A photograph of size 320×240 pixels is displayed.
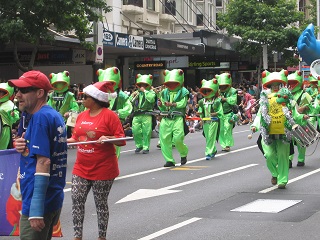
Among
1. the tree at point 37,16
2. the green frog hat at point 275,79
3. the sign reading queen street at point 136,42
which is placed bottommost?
the green frog hat at point 275,79

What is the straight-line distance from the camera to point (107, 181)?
845 centimetres

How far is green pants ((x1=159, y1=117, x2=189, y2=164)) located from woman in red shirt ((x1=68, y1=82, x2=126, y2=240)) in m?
8.69

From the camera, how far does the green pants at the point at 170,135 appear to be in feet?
56.5

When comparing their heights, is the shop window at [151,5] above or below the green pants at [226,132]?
above

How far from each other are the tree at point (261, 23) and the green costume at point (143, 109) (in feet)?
84.1

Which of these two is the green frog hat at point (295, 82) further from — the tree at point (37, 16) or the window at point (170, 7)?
the window at point (170, 7)

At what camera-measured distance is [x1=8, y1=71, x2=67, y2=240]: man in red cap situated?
5.92 meters

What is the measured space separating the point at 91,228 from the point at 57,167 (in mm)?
4028

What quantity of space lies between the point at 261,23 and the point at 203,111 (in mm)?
28377

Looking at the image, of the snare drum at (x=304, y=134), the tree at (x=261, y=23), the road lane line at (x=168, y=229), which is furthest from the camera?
the tree at (x=261, y=23)

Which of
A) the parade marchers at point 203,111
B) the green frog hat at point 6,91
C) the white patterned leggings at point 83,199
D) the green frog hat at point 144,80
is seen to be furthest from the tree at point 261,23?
the white patterned leggings at point 83,199

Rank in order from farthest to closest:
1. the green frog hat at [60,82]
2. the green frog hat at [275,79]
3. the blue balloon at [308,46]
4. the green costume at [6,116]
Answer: the green frog hat at [60,82] → the green costume at [6,116] → the green frog hat at [275,79] → the blue balloon at [308,46]

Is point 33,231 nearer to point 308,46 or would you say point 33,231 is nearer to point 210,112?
point 308,46

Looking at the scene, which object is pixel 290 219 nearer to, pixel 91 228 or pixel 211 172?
pixel 91 228
